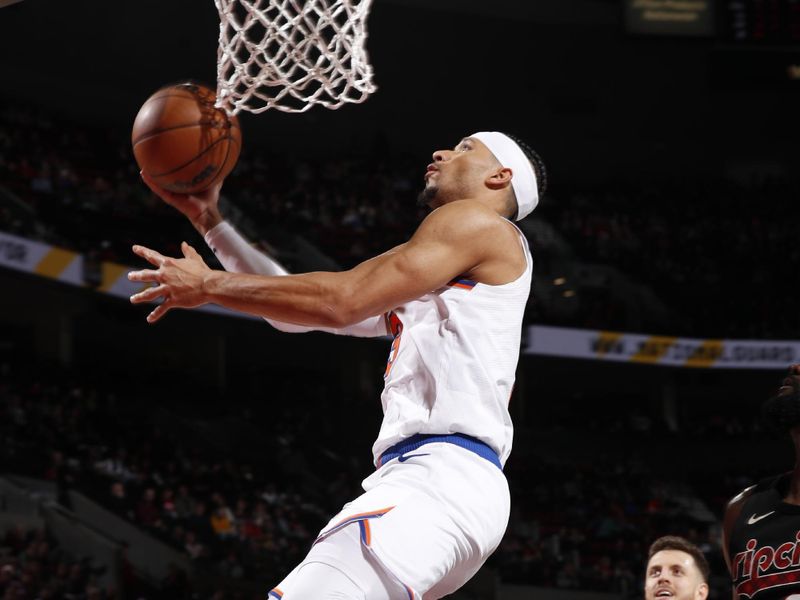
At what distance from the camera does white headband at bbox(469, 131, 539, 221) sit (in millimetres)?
2707

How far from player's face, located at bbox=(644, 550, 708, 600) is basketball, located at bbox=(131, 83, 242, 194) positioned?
79.0 inches

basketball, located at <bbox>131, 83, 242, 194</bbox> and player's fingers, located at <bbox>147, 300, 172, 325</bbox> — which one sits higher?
basketball, located at <bbox>131, 83, 242, 194</bbox>

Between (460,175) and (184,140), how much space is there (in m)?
0.75

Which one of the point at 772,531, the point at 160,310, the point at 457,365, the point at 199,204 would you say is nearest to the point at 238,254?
the point at 199,204

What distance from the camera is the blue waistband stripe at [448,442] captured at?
2396mm

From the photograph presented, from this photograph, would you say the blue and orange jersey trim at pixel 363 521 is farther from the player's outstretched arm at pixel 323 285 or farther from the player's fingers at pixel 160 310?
the player's fingers at pixel 160 310

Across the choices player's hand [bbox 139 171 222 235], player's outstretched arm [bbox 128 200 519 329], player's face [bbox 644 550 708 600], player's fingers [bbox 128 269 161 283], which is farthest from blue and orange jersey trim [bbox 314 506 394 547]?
player's face [bbox 644 550 708 600]

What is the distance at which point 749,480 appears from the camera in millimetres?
17781

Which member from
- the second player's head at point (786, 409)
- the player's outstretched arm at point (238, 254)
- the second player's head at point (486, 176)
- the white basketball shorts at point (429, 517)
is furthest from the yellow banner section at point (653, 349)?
the white basketball shorts at point (429, 517)

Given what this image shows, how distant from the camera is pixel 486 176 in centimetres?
268

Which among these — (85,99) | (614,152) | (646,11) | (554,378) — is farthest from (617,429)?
(85,99)

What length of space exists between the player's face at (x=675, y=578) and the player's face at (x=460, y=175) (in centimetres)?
173

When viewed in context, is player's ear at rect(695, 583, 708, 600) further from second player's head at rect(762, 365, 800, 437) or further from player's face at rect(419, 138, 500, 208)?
player's face at rect(419, 138, 500, 208)

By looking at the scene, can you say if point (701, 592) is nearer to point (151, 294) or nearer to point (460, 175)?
point (460, 175)
